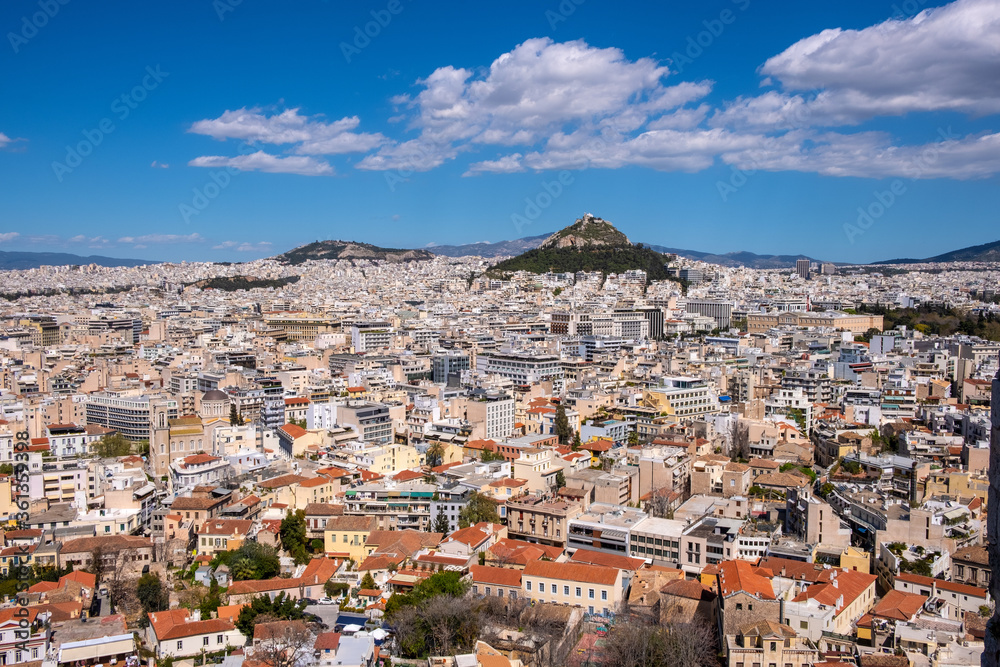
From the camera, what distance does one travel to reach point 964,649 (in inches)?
380

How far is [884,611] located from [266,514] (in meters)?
9.02

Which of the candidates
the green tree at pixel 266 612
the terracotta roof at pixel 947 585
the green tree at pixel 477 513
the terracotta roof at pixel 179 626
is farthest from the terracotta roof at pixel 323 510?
the terracotta roof at pixel 947 585

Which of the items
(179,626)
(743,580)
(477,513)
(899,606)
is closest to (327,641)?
(179,626)

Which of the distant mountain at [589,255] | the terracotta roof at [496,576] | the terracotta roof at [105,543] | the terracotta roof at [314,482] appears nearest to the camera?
the terracotta roof at [496,576]

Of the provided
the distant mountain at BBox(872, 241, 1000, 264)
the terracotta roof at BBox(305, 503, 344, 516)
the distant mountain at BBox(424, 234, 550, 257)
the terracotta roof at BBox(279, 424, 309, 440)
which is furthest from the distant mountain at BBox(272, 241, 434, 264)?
the terracotta roof at BBox(305, 503, 344, 516)

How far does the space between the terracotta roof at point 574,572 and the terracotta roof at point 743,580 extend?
1370 millimetres

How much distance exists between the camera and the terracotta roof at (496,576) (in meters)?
11.9

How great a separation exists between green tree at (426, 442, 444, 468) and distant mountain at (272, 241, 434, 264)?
79.6 meters

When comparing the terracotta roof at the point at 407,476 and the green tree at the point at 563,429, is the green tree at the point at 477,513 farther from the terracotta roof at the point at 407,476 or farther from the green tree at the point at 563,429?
the green tree at the point at 563,429

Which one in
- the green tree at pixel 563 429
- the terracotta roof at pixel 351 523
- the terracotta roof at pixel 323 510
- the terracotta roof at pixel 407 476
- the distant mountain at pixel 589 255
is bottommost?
the terracotta roof at pixel 351 523

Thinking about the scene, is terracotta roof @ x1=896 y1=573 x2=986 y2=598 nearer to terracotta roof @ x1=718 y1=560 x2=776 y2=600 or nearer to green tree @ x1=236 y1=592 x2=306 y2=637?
terracotta roof @ x1=718 y1=560 x2=776 y2=600

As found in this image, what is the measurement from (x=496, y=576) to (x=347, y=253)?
290 ft

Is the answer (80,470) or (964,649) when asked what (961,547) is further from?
(80,470)

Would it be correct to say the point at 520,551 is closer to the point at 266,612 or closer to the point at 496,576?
the point at 496,576
